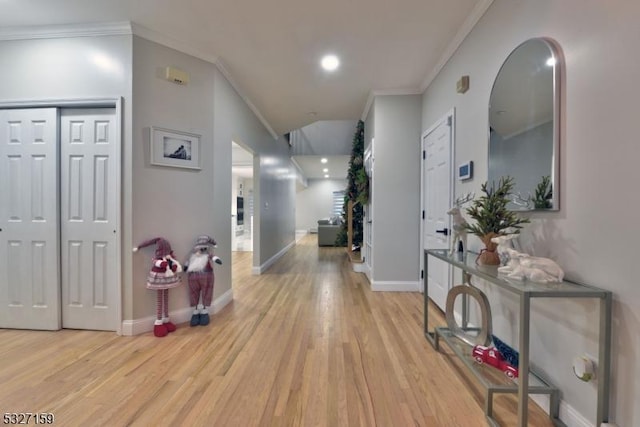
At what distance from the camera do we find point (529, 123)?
1629 millimetres

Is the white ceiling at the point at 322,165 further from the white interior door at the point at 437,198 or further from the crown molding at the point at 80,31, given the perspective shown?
the crown molding at the point at 80,31

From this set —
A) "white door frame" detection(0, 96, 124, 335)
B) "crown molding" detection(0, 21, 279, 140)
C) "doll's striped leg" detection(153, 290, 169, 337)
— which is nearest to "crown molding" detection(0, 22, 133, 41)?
"crown molding" detection(0, 21, 279, 140)

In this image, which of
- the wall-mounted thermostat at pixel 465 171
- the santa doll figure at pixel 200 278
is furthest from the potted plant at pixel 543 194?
the santa doll figure at pixel 200 278

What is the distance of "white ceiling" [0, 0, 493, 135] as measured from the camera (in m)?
2.19

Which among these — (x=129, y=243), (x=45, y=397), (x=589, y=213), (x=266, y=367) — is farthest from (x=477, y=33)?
(x=45, y=397)

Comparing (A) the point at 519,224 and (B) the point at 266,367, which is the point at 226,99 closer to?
(B) the point at 266,367

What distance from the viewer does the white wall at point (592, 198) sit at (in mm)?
1111

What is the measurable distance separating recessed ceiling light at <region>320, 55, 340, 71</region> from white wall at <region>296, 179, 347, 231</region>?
398 inches

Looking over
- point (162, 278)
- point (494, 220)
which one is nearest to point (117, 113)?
point (162, 278)

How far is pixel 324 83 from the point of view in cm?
353

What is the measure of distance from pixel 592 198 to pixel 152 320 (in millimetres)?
3241

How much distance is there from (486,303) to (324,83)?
3.03m

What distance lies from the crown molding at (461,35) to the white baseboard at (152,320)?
351 cm

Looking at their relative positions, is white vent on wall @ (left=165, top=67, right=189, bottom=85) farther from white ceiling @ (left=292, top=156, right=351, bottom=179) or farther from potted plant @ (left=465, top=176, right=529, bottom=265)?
white ceiling @ (left=292, top=156, right=351, bottom=179)
